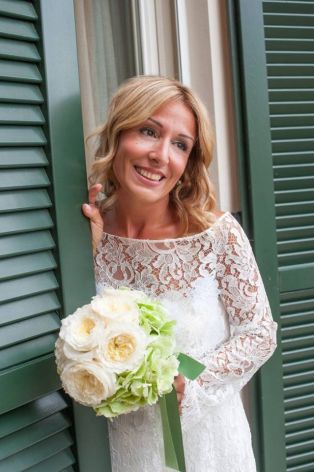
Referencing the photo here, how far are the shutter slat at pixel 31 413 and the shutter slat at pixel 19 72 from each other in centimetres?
62

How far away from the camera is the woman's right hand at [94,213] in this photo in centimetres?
113

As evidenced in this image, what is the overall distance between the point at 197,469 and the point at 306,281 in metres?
0.70

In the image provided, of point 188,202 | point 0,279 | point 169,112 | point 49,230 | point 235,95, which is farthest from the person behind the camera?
point 235,95

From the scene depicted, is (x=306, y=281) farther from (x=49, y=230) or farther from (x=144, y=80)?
(x=49, y=230)

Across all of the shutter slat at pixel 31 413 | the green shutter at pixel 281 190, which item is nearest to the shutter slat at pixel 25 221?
the shutter slat at pixel 31 413

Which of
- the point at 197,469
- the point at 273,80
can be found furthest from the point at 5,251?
the point at 273,80

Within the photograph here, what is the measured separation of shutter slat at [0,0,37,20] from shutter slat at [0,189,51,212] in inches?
12.9

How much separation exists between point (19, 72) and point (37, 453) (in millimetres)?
727

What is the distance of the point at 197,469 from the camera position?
139 centimetres

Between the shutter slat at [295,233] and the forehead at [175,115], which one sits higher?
the forehead at [175,115]

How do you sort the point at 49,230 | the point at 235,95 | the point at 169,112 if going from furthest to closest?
the point at 235,95, the point at 169,112, the point at 49,230

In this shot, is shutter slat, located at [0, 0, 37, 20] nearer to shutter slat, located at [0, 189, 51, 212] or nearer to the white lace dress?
shutter slat, located at [0, 189, 51, 212]

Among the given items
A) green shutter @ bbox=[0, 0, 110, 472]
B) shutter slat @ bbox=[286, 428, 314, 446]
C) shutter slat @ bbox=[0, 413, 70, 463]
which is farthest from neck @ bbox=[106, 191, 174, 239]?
shutter slat @ bbox=[286, 428, 314, 446]

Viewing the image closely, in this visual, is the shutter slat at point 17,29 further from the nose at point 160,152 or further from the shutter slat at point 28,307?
the shutter slat at point 28,307
